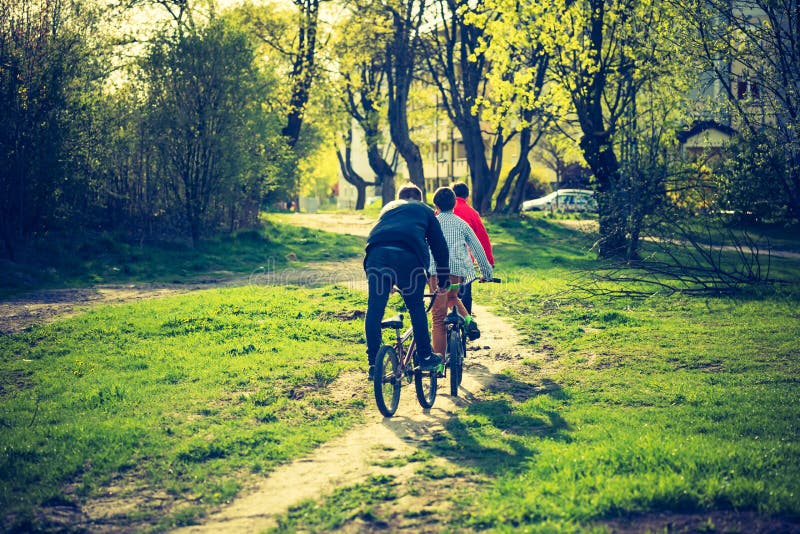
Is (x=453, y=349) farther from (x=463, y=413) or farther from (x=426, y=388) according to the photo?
(x=463, y=413)

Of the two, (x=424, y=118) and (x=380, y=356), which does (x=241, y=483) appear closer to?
(x=380, y=356)

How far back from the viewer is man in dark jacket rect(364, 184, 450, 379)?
285 inches

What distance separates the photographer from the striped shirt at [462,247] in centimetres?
850

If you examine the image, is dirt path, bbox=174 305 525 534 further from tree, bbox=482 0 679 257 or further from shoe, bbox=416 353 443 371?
tree, bbox=482 0 679 257

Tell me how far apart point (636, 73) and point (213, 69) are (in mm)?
10585

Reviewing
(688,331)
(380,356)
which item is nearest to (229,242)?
(688,331)

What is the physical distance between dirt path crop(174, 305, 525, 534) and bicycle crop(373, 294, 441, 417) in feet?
0.48

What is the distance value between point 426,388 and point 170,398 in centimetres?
247

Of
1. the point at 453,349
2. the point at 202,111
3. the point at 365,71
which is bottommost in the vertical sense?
the point at 453,349

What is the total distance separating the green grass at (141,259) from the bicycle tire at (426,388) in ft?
33.2

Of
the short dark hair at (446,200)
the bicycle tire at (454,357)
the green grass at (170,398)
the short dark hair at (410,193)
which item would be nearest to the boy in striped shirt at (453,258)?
the short dark hair at (446,200)

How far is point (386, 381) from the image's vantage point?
23.4ft

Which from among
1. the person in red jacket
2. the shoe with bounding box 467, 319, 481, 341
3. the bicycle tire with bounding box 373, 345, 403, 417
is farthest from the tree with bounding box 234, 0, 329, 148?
the bicycle tire with bounding box 373, 345, 403, 417

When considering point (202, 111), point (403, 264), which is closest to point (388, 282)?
point (403, 264)
